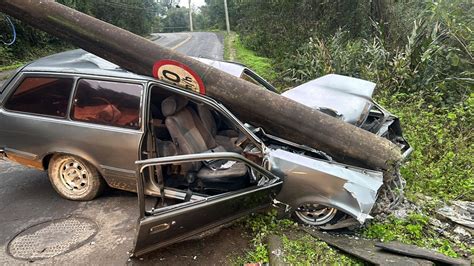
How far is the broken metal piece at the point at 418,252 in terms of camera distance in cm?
315

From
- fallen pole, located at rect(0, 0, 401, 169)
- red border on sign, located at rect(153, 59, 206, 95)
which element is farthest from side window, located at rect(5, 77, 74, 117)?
red border on sign, located at rect(153, 59, 206, 95)

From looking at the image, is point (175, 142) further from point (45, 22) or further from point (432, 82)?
point (432, 82)

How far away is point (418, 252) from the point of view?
326cm

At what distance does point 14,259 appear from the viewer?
334cm

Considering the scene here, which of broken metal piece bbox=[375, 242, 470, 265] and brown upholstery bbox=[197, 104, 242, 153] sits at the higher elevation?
brown upholstery bbox=[197, 104, 242, 153]

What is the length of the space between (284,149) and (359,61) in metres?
5.60

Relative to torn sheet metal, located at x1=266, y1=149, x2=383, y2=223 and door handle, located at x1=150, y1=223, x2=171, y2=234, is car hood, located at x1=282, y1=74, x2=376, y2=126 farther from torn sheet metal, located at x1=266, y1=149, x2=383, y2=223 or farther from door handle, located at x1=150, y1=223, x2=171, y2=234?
door handle, located at x1=150, y1=223, x2=171, y2=234

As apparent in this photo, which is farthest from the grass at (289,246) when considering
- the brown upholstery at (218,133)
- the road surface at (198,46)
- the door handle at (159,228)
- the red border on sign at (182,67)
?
the road surface at (198,46)

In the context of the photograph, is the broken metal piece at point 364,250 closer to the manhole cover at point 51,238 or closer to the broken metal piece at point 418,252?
the broken metal piece at point 418,252

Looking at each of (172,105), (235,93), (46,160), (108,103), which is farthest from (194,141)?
(46,160)

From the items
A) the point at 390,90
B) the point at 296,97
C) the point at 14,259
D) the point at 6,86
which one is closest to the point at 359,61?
the point at 390,90

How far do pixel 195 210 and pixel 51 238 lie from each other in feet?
5.90

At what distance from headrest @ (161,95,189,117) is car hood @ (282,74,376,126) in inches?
59.7

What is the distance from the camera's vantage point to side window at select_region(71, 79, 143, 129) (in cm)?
370
